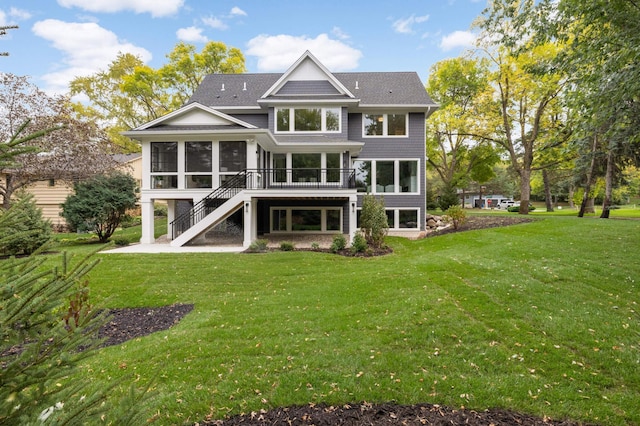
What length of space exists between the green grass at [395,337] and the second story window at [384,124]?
423 inches

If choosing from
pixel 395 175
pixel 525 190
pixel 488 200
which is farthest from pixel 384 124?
pixel 488 200

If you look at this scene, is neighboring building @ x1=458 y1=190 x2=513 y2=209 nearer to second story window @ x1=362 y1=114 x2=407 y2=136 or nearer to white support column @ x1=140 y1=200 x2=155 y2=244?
second story window @ x1=362 y1=114 x2=407 y2=136

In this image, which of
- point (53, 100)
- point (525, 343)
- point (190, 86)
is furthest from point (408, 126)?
point (190, 86)

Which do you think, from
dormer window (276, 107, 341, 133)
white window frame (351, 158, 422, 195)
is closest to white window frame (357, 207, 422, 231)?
white window frame (351, 158, 422, 195)

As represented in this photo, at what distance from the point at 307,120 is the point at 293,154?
2204 millimetres

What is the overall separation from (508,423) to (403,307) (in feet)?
9.93

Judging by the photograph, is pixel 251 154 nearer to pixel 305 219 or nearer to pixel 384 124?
pixel 305 219

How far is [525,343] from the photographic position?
4871 millimetres

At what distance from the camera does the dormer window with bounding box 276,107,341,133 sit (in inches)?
703

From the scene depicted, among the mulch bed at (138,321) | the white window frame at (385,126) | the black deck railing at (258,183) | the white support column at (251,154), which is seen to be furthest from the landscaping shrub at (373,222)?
the mulch bed at (138,321)

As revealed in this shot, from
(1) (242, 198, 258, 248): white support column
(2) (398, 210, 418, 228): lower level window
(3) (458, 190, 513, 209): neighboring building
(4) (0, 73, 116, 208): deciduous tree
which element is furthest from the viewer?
(3) (458, 190, 513, 209): neighboring building

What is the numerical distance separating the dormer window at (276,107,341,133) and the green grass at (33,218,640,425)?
1021 centimetres

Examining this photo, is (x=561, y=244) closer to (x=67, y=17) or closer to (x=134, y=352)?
(x=134, y=352)

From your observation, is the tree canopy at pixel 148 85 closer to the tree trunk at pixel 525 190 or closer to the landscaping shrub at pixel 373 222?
the landscaping shrub at pixel 373 222
